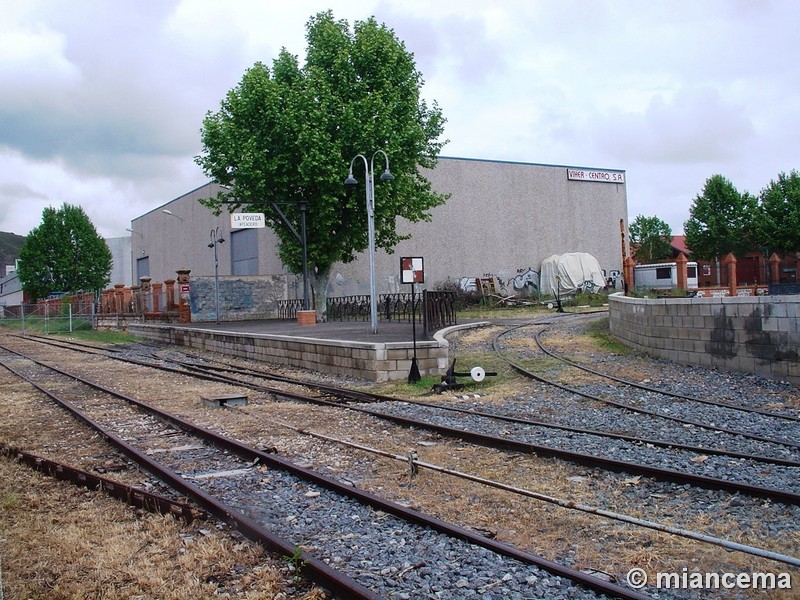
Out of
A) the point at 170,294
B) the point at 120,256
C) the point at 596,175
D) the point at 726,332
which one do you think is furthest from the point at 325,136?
the point at 120,256

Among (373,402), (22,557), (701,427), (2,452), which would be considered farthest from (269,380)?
(22,557)

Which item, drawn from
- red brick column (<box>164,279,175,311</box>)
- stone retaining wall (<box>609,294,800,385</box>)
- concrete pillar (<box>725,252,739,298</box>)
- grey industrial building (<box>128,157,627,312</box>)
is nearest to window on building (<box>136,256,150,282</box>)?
grey industrial building (<box>128,157,627,312</box>)

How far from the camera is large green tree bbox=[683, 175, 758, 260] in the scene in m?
51.6

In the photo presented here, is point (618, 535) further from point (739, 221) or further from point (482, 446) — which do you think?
point (739, 221)

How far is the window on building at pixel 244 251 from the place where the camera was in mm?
40000

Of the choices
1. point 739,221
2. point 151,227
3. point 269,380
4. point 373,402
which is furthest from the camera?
point 151,227

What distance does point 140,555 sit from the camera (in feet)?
14.7

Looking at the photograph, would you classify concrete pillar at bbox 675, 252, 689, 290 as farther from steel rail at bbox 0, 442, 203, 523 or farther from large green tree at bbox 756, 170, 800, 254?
large green tree at bbox 756, 170, 800, 254

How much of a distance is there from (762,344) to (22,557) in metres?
11.2

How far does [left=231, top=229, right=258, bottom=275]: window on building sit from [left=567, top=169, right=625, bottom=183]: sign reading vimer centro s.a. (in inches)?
779

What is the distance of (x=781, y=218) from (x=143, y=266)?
5003 cm

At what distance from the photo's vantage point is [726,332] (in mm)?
12766

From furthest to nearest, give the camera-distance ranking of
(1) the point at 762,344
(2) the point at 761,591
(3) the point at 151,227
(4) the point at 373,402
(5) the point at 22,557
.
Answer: (3) the point at 151,227 → (1) the point at 762,344 → (4) the point at 373,402 → (5) the point at 22,557 → (2) the point at 761,591

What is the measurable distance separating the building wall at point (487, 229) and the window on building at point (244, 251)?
78cm
